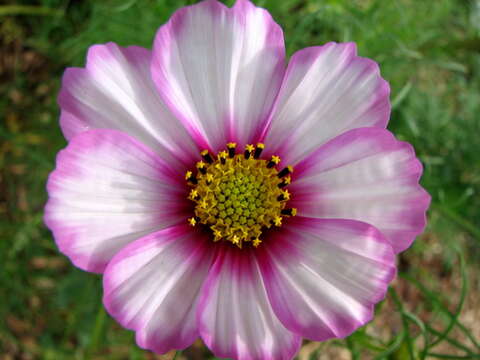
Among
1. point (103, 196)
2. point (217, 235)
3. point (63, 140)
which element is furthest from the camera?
point (63, 140)

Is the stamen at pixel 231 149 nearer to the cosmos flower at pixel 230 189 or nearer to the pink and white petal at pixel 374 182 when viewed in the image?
the cosmos flower at pixel 230 189

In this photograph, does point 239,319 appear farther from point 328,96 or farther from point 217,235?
point 328,96

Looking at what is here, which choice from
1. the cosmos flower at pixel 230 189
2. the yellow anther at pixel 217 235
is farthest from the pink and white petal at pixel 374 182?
the yellow anther at pixel 217 235

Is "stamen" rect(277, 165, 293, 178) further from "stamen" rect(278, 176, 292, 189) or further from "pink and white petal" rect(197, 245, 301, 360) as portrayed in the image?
"pink and white petal" rect(197, 245, 301, 360)

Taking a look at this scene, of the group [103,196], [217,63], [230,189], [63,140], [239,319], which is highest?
[217,63]

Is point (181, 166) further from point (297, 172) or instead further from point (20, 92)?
point (20, 92)

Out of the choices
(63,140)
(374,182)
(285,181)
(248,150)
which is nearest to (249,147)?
(248,150)
